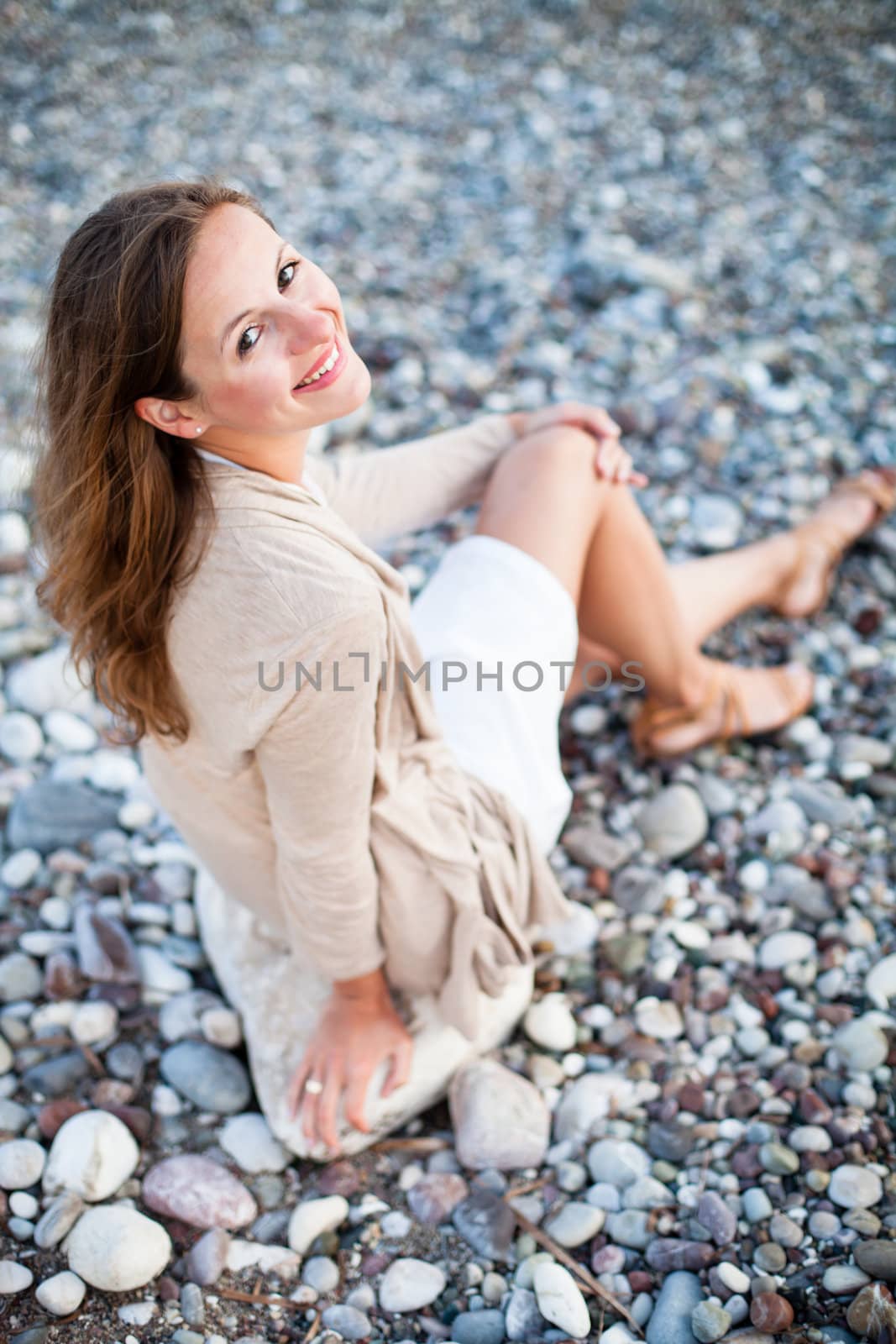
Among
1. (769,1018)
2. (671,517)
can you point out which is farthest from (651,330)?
(769,1018)

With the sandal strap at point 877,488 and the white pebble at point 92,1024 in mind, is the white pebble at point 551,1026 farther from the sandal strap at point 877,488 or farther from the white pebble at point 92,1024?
the sandal strap at point 877,488

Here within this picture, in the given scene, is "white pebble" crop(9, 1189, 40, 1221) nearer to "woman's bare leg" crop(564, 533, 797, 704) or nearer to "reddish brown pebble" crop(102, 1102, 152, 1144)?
"reddish brown pebble" crop(102, 1102, 152, 1144)

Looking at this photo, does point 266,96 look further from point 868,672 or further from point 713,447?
point 868,672

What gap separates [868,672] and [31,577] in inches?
102

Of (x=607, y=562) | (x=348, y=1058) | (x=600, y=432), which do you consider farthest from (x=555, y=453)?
(x=348, y=1058)

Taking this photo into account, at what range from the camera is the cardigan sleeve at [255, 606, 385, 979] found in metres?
1.61

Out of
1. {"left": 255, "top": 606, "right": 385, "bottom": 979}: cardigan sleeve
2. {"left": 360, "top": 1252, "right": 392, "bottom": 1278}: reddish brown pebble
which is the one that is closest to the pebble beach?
{"left": 360, "top": 1252, "right": 392, "bottom": 1278}: reddish brown pebble

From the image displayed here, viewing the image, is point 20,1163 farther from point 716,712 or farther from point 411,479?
point 716,712

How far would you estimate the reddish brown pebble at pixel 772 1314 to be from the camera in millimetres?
1866

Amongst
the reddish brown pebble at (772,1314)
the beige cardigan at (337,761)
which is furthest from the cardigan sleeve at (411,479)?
the reddish brown pebble at (772,1314)

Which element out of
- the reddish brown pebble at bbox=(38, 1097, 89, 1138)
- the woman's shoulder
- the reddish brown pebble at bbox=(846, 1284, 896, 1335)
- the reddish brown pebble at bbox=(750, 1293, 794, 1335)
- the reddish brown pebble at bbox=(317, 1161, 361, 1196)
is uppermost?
the woman's shoulder

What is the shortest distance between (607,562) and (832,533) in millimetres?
1140

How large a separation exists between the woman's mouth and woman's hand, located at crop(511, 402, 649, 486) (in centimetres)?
93

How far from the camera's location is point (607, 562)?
8.52 ft
